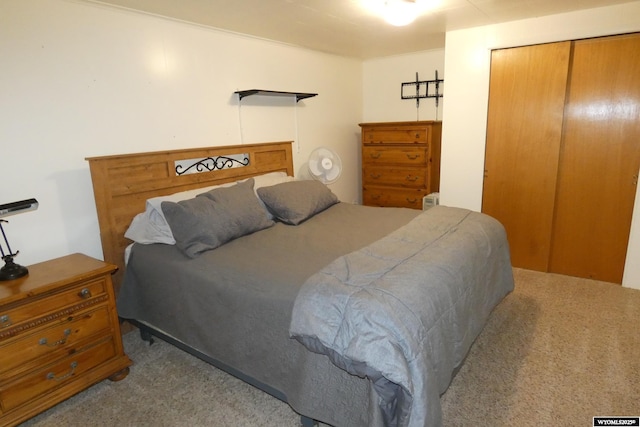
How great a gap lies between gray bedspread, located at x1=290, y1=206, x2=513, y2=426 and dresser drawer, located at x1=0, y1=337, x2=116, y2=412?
1316 millimetres

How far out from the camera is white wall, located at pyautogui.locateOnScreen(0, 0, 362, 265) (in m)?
2.20

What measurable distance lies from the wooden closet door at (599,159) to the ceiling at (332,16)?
1.51 feet

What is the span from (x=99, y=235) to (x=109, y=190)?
0.34 metres

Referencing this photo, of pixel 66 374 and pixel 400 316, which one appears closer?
pixel 400 316

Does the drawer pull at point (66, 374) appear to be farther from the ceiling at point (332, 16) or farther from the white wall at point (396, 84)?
the white wall at point (396, 84)

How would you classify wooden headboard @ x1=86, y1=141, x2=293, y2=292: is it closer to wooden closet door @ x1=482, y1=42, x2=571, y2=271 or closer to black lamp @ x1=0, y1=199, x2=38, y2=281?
black lamp @ x1=0, y1=199, x2=38, y2=281

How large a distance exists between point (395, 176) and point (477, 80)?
4.55 feet

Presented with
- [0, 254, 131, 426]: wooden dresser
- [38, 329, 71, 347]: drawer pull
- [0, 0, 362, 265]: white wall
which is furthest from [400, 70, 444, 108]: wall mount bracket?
[38, 329, 71, 347]: drawer pull

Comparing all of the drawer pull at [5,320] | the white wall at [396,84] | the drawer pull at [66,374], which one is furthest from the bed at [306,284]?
the white wall at [396,84]

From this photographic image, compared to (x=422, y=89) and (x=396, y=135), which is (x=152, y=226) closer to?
(x=396, y=135)

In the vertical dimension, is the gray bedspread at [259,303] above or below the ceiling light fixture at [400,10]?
below

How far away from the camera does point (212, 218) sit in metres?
2.39

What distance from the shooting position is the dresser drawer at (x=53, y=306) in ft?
5.83

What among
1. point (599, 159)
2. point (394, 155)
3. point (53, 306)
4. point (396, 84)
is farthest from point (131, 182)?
point (599, 159)
